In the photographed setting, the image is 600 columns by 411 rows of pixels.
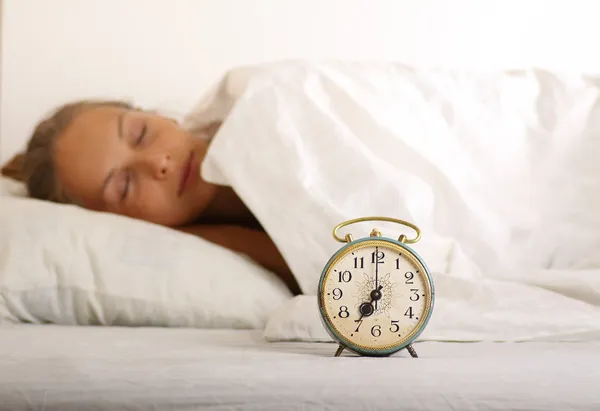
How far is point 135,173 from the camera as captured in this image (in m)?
1.26

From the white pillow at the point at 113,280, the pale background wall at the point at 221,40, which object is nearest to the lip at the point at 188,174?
the white pillow at the point at 113,280

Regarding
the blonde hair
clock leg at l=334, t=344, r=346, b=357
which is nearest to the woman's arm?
the blonde hair

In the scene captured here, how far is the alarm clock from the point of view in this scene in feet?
2.34

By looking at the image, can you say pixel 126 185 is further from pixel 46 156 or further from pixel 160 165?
pixel 46 156

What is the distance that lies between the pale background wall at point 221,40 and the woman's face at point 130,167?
1.14 ft

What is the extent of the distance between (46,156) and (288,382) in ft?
3.19

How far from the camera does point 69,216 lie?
3.50 ft

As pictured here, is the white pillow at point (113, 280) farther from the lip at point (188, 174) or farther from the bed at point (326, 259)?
the lip at point (188, 174)

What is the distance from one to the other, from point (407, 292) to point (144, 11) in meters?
1.24

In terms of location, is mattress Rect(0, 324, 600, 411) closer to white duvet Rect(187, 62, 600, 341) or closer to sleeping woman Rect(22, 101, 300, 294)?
white duvet Rect(187, 62, 600, 341)

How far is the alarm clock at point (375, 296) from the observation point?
28.1 inches

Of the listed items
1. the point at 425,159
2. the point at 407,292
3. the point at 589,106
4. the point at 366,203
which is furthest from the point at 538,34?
the point at 407,292

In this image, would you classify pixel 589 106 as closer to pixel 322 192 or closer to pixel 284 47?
pixel 322 192

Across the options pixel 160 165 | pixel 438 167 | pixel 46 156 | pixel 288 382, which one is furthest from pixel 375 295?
pixel 46 156
